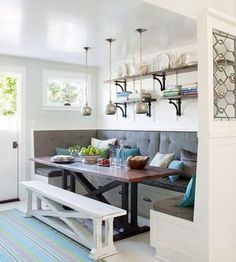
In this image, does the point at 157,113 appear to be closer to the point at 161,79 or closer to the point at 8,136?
the point at 161,79

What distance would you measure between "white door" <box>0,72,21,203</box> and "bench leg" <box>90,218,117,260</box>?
259 cm

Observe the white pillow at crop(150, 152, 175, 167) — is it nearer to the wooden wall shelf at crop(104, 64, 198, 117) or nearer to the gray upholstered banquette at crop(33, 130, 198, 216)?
the gray upholstered banquette at crop(33, 130, 198, 216)

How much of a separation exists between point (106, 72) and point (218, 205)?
390 cm

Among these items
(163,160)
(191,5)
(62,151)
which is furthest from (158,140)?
(191,5)

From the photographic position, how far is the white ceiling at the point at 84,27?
290cm

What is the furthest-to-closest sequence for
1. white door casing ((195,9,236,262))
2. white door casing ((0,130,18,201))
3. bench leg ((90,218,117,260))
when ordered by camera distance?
white door casing ((0,130,18,201))
bench leg ((90,218,117,260))
white door casing ((195,9,236,262))

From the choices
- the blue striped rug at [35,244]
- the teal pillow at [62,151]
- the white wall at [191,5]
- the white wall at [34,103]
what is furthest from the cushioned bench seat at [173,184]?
the white wall at [34,103]

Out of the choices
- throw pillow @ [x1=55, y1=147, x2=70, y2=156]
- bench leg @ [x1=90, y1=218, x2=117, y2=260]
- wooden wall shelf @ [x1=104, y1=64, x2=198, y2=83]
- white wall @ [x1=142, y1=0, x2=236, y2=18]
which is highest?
white wall @ [x1=142, y1=0, x2=236, y2=18]

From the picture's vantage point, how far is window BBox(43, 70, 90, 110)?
213 inches

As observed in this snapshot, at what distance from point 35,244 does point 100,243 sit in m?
0.73

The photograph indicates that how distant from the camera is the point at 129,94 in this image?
4.97m

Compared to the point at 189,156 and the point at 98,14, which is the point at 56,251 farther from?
the point at 98,14

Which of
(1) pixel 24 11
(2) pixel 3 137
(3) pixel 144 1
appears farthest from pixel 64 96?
(3) pixel 144 1

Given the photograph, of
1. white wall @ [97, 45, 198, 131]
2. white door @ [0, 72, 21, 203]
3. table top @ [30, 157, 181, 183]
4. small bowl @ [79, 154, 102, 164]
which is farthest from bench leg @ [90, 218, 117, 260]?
white door @ [0, 72, 21, 203]
